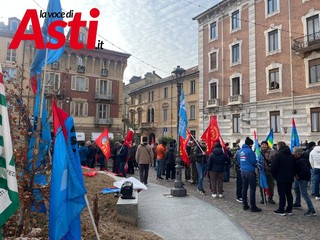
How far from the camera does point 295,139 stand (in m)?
13.0

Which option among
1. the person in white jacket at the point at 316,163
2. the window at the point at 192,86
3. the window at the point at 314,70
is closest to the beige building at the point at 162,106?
the window at the point at 192,86

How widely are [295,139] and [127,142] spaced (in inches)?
320

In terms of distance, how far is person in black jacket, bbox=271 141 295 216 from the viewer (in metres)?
7.41

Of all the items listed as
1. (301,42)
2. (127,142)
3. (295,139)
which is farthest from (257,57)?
(127,142)

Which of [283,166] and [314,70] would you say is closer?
[283,166]

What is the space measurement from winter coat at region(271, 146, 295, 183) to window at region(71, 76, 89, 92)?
34.3 m

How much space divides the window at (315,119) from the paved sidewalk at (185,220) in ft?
50.6

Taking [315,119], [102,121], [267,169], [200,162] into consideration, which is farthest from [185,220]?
[102,121]

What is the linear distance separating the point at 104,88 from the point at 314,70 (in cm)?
2758

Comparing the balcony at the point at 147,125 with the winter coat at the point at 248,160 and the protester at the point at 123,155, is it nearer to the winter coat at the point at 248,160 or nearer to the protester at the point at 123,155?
the protester at the point at 123,155

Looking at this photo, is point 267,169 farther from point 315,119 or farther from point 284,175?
point 315,119

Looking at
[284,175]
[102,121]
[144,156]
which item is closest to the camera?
[284,175]

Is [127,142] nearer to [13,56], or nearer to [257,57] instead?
[257,57]

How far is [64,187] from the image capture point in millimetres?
3436
